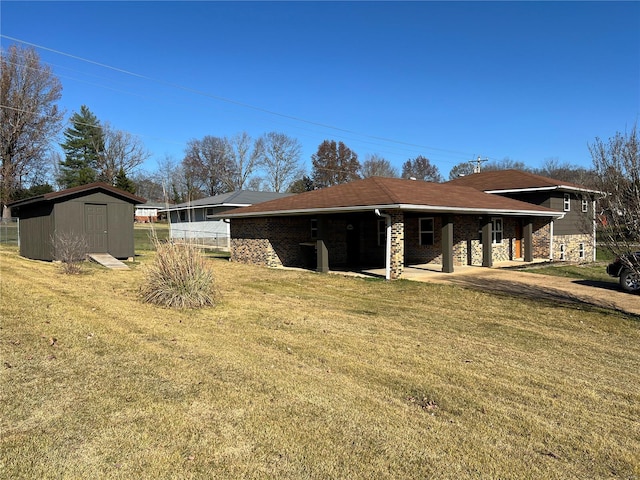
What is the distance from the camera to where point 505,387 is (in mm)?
4445

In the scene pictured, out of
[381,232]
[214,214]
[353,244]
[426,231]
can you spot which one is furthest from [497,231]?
[214,214]

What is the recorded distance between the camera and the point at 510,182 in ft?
77.5

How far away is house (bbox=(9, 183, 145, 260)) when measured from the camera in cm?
1570

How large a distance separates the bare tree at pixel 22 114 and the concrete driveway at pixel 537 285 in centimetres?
3238

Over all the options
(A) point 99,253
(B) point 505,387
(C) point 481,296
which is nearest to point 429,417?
(B) point 505,387

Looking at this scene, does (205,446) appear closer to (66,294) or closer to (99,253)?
(66,294)

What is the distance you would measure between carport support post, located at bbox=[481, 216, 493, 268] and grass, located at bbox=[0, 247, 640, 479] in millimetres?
9556

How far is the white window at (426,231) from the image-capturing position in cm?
1827

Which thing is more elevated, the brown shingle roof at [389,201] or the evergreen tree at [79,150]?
the evergreen tree at [79,150]

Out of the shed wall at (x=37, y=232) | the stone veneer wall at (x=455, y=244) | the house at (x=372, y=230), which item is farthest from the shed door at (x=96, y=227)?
the stone veneer wall at (x=455, y=244)

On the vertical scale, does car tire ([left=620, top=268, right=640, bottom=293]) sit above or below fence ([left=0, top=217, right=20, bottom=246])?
below

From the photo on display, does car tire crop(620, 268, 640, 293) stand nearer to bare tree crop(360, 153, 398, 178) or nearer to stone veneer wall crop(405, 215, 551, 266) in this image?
stone veneer wall crop(405, 215, 551, 266)

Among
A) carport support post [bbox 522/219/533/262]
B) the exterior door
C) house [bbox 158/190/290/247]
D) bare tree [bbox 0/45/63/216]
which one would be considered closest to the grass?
the exterior door

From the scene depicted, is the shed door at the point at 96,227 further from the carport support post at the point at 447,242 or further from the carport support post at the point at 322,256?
the carport support post at the point at 447,242
